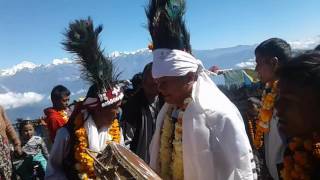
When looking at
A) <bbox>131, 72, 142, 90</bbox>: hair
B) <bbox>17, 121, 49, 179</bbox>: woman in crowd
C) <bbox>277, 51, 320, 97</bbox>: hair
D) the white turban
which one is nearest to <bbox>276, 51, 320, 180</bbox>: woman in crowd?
<bbox>277, 51, 320, 97</bbox>: hair

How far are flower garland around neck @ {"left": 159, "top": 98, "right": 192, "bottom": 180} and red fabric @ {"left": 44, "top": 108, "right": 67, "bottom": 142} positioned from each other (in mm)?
4103

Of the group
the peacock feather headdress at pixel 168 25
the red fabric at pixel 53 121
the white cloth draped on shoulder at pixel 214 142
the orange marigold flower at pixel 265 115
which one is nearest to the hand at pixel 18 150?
the red fabric at pixel 53 121

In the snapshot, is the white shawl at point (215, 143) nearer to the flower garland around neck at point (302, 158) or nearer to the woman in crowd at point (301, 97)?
the flower garland around neck at point (302, 158)

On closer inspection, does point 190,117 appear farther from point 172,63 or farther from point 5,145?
point 5,145

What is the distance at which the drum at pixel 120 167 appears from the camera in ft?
8.74


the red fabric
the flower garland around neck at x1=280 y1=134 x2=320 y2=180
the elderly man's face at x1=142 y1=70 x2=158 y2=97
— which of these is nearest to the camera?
the flower garland around neck at x1=280 y1=134 x2=320 y2=180

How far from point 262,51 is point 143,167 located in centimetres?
215

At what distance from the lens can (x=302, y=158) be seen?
2629mm

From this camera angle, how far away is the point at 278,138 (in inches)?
154

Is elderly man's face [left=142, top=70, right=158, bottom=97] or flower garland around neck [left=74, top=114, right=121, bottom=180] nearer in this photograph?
flower garland around neck [left=74, top=114, right=121, bottom=180]

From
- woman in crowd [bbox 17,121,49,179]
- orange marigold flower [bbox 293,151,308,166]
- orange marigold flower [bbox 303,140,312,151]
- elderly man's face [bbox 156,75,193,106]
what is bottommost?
woman in crowd [bbox 17,121,49,179]

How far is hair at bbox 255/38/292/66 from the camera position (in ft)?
14.5

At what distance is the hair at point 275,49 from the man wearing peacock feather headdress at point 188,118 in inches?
46.1

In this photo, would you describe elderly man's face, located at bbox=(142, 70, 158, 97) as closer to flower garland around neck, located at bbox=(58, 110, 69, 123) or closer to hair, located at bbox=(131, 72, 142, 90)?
hair, located at bbox=(131, 72, 142, 90)
